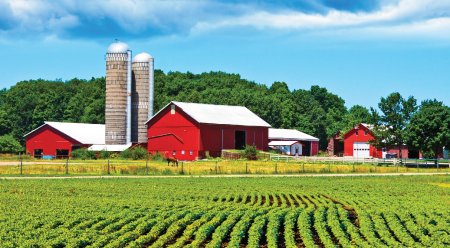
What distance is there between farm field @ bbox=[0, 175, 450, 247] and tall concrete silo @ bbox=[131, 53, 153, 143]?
4712 cm

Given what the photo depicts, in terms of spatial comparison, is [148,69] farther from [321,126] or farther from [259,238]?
[259,238]

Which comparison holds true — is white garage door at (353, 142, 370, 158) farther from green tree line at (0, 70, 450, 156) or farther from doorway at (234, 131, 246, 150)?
doorway at (234, 131, 246, 150)

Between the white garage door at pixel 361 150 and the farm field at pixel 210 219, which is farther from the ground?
the white garage door at pixel 361 150

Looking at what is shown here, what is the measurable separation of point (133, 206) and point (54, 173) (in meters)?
21.0

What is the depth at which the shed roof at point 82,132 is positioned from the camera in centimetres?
7035

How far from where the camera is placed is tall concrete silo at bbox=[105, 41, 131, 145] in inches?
2763

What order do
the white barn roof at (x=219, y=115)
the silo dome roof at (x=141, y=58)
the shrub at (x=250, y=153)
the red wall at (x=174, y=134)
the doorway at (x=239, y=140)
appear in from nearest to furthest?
1. the shrub at (x=250, y=153)
2. the red wall at (x=174, y=134)
3. the white barn roof at (x=219, y=115)
4. the doorway at (x=239, y=140)
5. the silo dome roof at (x=141, y=58)

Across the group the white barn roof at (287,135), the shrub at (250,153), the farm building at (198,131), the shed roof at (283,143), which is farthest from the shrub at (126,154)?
the white barn roof at (287,135)

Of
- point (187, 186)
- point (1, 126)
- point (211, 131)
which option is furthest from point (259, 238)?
point (1, 126)

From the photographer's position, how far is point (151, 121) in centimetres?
6981

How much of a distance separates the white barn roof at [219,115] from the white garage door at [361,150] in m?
17.9

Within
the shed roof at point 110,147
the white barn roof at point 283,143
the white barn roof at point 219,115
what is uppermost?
the white barn roof at point 219,115

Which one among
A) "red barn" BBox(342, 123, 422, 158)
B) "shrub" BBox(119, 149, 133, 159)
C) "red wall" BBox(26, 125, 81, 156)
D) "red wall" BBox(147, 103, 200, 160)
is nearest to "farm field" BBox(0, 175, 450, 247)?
"shrub" BBox(119, 149, 133, 159)

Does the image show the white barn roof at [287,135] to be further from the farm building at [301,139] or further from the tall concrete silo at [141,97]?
the tall concrete silo at [141,97]
